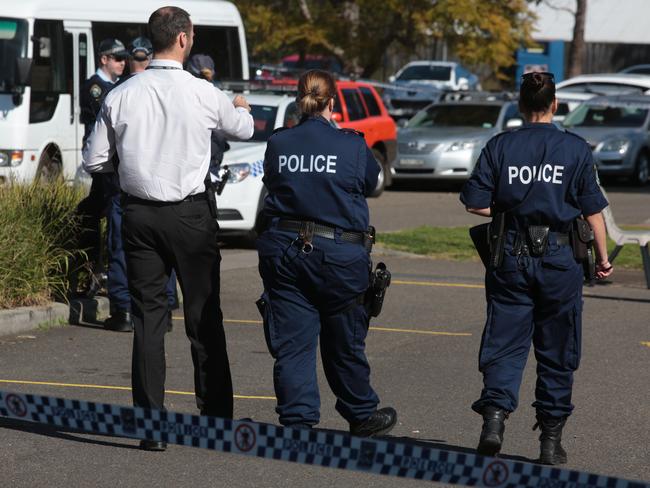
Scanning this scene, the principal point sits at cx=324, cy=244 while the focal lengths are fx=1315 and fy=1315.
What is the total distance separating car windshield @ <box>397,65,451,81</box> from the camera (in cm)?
3925

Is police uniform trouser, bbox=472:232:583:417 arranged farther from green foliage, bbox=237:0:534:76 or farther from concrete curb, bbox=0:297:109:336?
green foliage, bbox=237:0:534:76

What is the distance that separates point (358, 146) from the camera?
5.80 metres

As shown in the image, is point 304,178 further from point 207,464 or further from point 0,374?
point 0,374

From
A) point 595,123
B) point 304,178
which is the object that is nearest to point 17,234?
point 304,178

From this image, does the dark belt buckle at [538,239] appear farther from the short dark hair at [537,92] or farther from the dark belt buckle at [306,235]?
the dark belt buckle at [306,235]

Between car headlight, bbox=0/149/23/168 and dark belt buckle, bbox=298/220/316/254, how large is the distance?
36.1ft

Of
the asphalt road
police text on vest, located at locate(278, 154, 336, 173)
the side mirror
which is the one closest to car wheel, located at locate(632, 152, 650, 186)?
the side mirror

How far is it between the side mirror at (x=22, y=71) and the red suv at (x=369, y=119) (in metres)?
4.93

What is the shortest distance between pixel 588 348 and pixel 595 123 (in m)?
14.9

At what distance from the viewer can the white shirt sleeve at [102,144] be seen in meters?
6.12

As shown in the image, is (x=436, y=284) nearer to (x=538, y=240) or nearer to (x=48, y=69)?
(x=538, y=240)

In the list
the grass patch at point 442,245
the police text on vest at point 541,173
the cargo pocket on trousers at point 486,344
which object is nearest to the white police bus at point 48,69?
the grass patch at point 442,245

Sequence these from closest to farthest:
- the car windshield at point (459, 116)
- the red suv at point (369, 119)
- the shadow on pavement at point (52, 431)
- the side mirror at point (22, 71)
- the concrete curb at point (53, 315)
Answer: the shadow on pavement at point (52, 431)
the concrete curb at point (53, 315)
the side mirror at point (22, 71)
the red suv at point (369, 119)
the car windshield at point (459, 116)

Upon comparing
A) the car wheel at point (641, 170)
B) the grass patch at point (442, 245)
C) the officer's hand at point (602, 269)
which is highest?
the officer's hand at point (602, 269)
